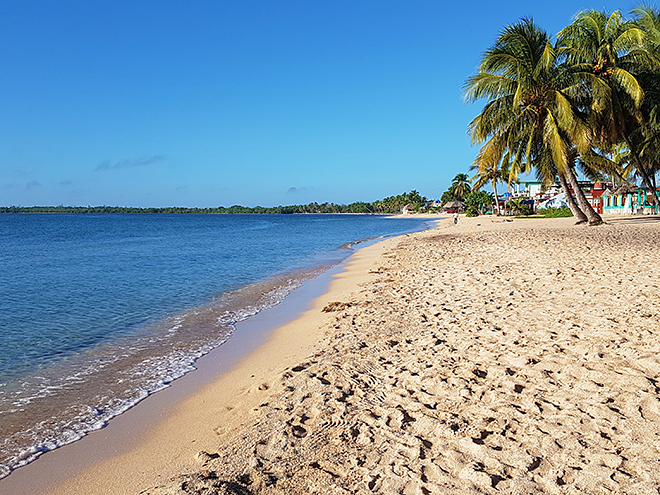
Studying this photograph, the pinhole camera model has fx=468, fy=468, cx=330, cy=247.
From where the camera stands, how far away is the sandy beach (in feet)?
10.5

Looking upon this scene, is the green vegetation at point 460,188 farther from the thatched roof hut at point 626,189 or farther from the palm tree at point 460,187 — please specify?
the thatched roof hut at point 626,189

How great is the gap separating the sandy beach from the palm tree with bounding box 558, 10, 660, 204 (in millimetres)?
16767

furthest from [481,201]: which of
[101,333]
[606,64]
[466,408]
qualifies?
[466,408]

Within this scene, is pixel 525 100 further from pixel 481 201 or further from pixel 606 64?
pixel 481 201

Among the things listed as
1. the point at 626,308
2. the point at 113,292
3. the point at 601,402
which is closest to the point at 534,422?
the point at 601,402

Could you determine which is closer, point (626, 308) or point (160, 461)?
point (160, 461)

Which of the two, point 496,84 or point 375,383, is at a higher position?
point 496,84

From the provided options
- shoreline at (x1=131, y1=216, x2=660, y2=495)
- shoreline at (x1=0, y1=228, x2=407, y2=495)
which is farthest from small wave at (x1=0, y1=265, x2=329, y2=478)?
shoreline at (x1=131, y1=216, x2=660, y2=495)

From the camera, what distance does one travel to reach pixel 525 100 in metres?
22.6

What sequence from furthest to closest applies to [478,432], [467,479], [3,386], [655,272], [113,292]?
[113,292] < [655,272] < [3,386] < [478,432] < [467,479]

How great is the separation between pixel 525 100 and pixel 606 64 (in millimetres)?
3867

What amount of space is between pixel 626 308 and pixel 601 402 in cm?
356

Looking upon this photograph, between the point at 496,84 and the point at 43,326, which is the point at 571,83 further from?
the point at 43,326

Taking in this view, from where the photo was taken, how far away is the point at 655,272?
9.82m
